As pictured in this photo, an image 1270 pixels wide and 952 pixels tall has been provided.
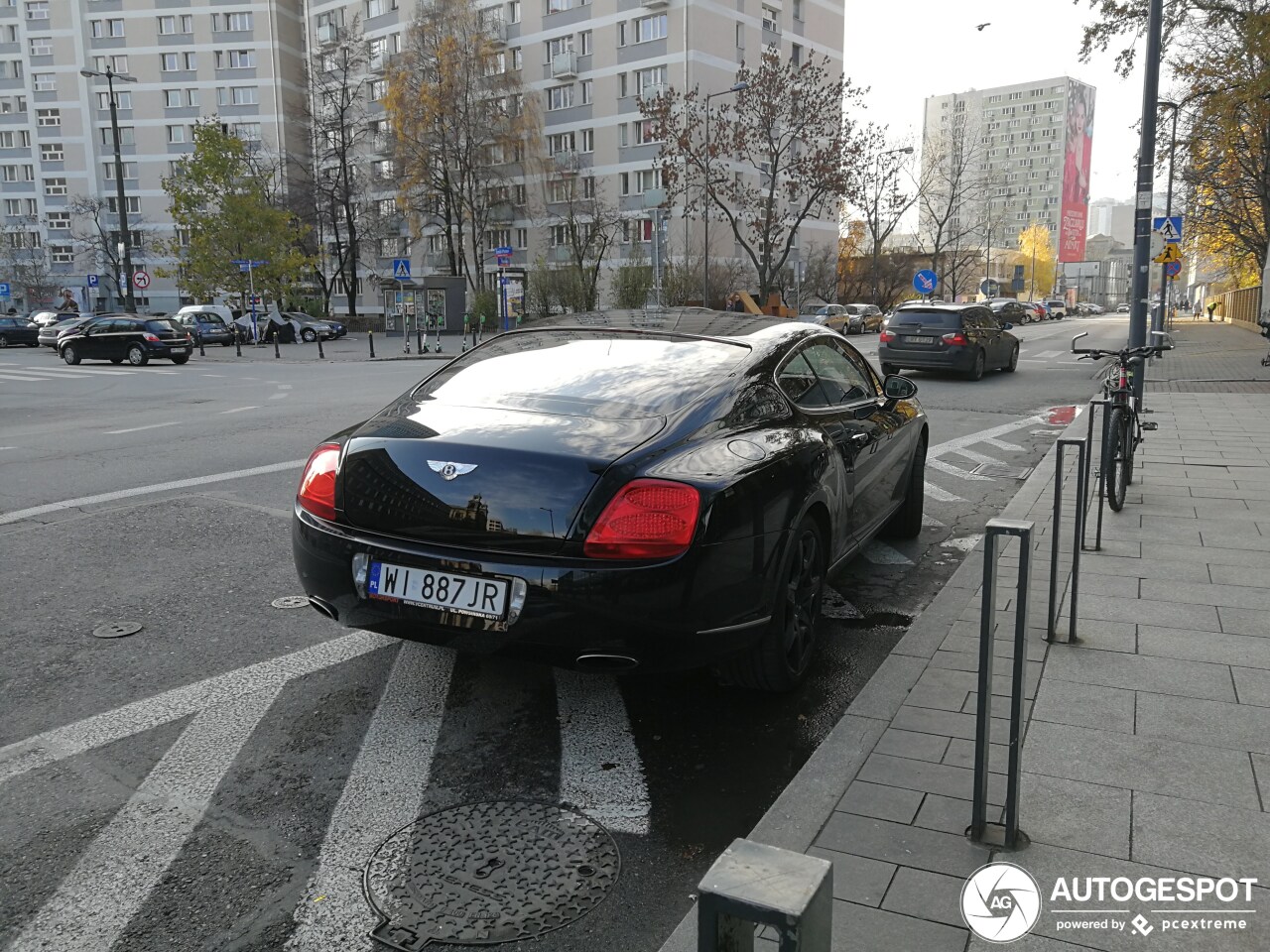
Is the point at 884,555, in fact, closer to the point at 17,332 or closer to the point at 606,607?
the point at 606,607

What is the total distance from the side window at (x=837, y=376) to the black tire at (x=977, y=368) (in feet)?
49.1

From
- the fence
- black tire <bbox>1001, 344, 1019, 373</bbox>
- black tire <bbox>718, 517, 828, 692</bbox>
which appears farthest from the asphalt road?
the fence

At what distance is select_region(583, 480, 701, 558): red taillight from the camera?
3.34m

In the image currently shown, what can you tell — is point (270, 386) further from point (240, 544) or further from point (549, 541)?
point (549, 541)

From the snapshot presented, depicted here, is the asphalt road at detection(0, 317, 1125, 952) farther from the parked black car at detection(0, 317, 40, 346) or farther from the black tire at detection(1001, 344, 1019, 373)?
the parked black car at detection(0, 317, 40, 346)

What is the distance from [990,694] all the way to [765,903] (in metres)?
1.64

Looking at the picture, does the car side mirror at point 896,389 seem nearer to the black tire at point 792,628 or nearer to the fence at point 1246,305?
the black tire at point 792,628

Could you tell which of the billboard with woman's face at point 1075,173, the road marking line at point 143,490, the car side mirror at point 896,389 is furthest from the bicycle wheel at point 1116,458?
the billboard with woman's face at point 1075,173

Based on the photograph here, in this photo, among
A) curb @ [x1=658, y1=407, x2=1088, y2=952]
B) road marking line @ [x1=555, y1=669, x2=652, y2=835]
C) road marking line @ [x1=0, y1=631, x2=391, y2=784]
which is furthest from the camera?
road marking line @ [x1=0, y1=631, x2=391, y2=784]

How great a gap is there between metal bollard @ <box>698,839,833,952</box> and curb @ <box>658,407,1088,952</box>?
1070 millimetres

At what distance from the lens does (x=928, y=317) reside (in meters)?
20.0

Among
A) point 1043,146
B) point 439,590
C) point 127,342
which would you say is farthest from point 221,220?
point 1043,146

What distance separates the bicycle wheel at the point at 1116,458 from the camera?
6.92m

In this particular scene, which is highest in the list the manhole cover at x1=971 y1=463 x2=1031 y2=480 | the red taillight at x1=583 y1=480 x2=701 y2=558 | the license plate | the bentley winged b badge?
the bentley winged b badge
